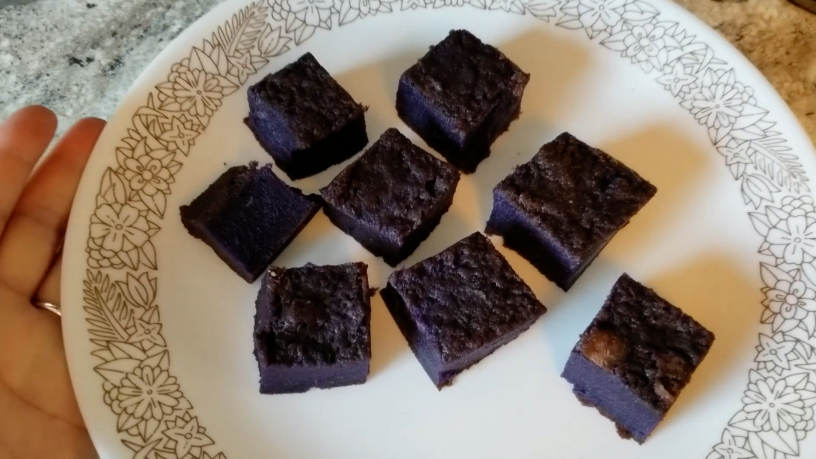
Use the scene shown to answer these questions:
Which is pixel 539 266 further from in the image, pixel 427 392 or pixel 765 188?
pixel 765 188

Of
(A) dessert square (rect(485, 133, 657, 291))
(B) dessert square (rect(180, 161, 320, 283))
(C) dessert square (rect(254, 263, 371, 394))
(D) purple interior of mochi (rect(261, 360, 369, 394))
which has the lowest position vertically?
(D) purple interior of mochi (rect(261, 360, 369, 394))

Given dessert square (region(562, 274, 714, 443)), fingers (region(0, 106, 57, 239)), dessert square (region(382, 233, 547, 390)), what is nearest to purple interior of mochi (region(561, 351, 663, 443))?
dessert square (region(562, 274, 714, 443))

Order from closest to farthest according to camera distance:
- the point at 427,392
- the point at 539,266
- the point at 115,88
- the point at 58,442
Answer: the point at 58,442 → the point at 427,392 → the point at 539,266 → the point at 115,88

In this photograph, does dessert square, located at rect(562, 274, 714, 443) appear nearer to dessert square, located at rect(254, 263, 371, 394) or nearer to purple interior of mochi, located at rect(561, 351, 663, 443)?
purple interior of mochi, located at rect(561, 351, 663, 443)

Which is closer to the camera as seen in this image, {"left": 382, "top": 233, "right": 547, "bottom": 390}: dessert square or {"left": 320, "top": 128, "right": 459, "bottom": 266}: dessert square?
{"left": 382, "top": 233, "right": 547, "bottom": 390}: dessert square

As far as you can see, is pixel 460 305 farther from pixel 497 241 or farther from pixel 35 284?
pixel 35 284

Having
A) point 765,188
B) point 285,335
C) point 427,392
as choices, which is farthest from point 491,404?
point 765,188

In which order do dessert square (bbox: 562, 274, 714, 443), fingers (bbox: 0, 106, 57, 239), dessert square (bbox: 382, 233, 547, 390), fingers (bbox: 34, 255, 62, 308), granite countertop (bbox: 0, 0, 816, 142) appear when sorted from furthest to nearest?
granite countertop (bbox: 0, 0, 816, 142) → fingers (bbox: 34, 255, 62, 308) → fingers (bbox: 0, 106, 57, 239) → dessert square (bbox: 382, 233, 547, 390) → dessert square (bbox: 562, 274, 714, 443)

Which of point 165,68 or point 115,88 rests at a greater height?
point 165,68
